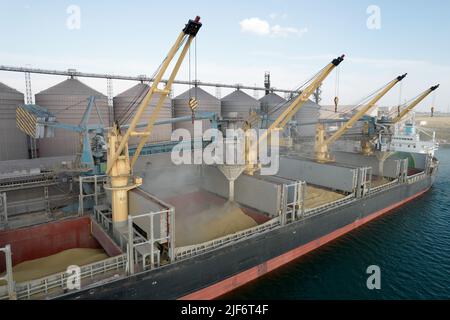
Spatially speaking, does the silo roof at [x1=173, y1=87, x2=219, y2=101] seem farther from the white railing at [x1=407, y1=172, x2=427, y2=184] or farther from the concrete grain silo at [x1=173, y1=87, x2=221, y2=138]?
the white railing at [x1=407, y1=172, x2=427, y2=184]

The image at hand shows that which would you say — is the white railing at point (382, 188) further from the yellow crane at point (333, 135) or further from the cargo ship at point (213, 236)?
the yellow crane at point (333, 135)

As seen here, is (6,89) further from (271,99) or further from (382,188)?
(271,99)

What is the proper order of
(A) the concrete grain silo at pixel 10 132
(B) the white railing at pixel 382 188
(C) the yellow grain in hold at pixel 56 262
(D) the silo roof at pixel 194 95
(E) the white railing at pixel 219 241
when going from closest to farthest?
(E) the white railing at pixel 219 241
(C) the yellow grain in hold at pixel 56 262
(B) the white railing at pixel 382 188
(A) the concrete grain silo at pixel 10 132
(D) the silo roof at pixel 194 95

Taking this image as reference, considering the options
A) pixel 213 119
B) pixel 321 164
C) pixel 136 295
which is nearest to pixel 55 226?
pixel 136 295

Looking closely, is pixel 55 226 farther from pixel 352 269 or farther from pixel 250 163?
pixel 352 269

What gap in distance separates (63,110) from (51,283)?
2975 centimetres

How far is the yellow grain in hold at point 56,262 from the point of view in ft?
51.1

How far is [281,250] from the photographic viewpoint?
19.8 meters

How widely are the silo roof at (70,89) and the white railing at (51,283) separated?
28924 mm
